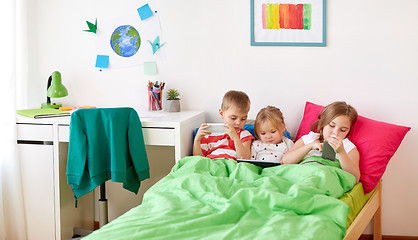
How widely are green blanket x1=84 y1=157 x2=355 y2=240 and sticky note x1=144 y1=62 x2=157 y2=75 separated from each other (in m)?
1.11

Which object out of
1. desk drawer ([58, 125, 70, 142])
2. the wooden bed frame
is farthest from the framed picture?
desk drawer ([58, 125, 70, 142])

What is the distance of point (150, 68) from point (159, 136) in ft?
2.09

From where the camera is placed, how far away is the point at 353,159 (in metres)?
2.32

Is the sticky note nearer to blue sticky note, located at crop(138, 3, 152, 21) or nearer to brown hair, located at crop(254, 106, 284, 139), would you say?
blue sticky note, located at crop(138, 3, 152, 21)

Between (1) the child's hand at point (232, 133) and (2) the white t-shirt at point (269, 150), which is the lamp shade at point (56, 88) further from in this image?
(2) the white t-shirt at point (269, 150)

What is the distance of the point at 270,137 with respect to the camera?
8.22ft

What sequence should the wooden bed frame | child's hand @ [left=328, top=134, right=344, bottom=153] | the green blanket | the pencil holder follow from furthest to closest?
the pencil holder < child's hand @ [left=328, top=134, right=344, bottom=153] < the wooden bed frame < the green blanket

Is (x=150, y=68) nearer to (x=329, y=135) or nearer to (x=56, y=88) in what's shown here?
(x=56, y=88)

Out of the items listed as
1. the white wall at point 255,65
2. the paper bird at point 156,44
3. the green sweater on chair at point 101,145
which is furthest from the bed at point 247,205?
the paper bird at point 156,44

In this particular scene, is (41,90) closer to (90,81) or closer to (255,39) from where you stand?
(90,81)

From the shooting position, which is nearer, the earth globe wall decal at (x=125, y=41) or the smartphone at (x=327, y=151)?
the smartphone at (x=327, y=151)

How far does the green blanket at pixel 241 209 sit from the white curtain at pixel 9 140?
109 centimetres

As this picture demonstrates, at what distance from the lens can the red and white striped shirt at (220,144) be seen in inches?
98.2

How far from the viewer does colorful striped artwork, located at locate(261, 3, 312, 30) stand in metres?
2.72
